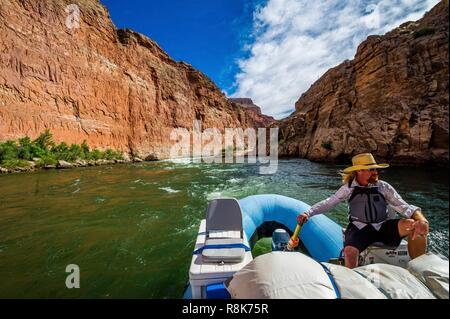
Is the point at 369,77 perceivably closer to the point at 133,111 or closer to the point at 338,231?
the point at 338,231

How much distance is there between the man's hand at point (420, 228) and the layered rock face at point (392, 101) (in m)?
11.1

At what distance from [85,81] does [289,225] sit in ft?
102

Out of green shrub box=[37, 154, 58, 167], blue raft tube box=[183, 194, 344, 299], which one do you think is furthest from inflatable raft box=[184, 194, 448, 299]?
green shrub box=[37, 154, 58, 167]

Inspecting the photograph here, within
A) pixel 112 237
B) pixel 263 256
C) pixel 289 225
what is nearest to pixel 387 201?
pixel 263 256

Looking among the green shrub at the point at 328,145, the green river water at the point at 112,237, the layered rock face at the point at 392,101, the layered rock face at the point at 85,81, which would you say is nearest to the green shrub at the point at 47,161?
the layered rock face at the point at 85,81

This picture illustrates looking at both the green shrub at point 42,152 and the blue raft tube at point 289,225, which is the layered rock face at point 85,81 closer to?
the green shrub at point 42,152

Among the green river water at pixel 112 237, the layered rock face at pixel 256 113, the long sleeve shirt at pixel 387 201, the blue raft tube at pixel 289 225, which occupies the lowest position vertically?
the green river water at pixel 112 237

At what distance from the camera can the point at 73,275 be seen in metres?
3.07

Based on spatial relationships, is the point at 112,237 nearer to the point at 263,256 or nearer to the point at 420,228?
the point at 263,256

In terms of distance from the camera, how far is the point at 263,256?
1.51 metres

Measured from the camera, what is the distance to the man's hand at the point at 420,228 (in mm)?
1783

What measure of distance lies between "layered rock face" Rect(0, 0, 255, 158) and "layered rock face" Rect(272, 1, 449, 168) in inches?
1019

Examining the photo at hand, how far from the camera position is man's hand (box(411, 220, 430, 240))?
178cm
